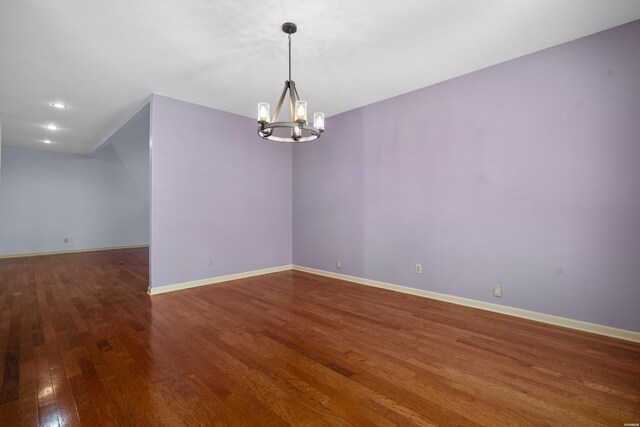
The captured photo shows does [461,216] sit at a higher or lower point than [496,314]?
higher

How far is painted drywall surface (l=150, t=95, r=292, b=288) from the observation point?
409cm

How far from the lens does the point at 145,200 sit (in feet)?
30.2

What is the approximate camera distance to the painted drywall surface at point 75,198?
7.21 metres

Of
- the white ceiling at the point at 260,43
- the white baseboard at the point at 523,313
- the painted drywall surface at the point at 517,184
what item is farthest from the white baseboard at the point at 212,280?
the white ceiling at the point at 260,43

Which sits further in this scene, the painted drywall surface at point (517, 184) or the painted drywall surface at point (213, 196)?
the painted drywall surface at point (213, 196)

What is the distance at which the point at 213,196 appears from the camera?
4641 millimetres

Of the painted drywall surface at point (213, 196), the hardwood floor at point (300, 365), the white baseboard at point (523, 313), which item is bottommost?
the hardwood floor at point (300, 365)

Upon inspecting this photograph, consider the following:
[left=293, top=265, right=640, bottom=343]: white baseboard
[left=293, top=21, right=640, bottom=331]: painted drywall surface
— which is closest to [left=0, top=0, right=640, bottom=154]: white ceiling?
[left=293, top=21, right=640, bottom=331]: painted drywall surface

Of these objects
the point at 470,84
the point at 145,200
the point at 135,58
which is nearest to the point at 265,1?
the point at 135,58

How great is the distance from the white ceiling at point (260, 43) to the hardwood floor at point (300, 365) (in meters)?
2.84

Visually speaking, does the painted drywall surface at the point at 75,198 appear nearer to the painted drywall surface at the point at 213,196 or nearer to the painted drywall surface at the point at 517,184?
the painted drywall surface at the point at 213,196

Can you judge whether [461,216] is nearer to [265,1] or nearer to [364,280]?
[364,280]

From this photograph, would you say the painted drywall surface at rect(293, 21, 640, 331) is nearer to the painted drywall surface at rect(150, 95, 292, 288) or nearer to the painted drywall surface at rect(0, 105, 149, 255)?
the painted drywall surface at rect(150, 95, 292, 288)

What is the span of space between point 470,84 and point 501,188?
52.7 inches
